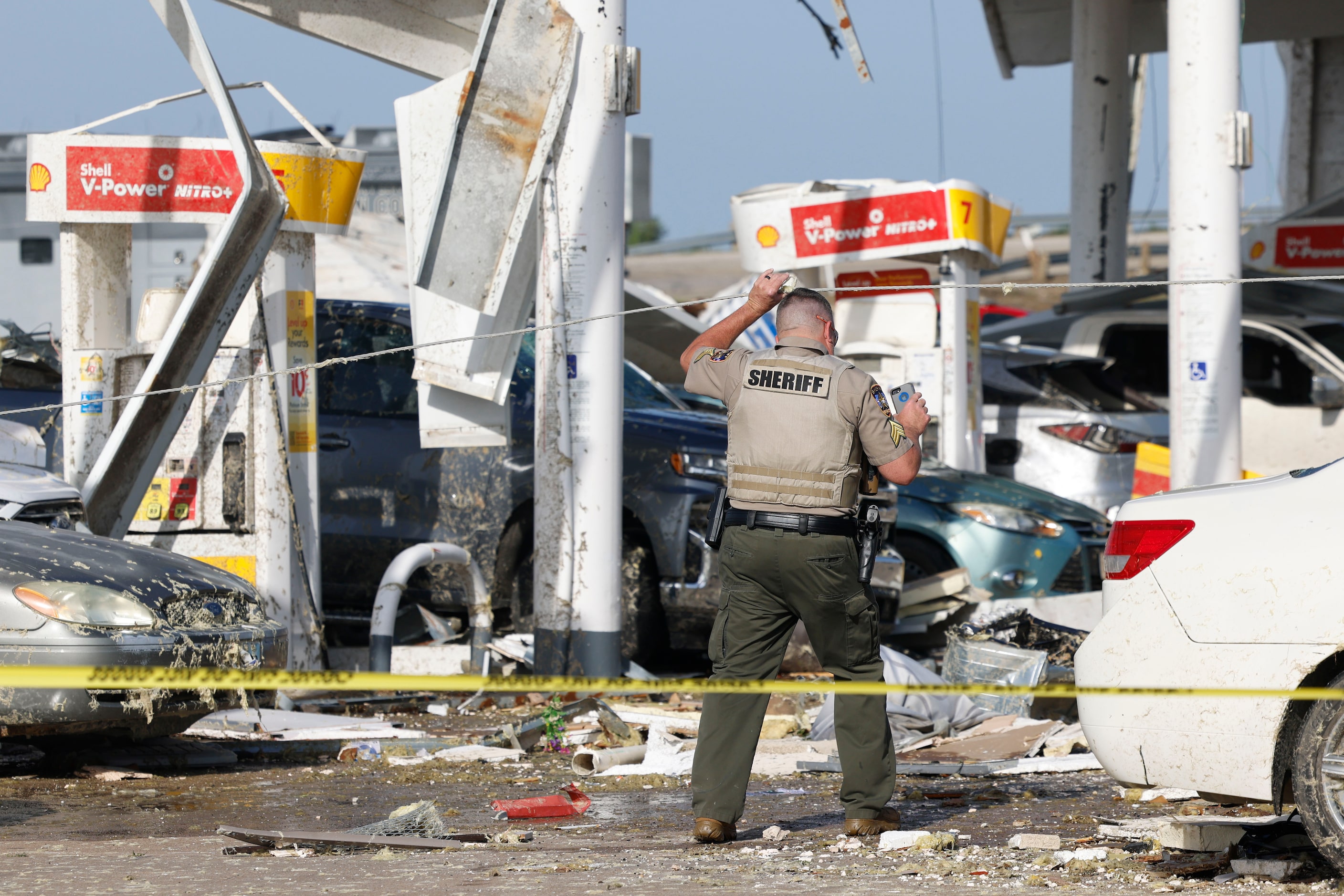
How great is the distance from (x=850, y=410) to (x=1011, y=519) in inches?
Result: 187

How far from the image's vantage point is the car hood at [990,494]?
9594 mm

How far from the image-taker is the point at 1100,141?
19344mm

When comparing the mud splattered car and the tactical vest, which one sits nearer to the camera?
the tactical vest

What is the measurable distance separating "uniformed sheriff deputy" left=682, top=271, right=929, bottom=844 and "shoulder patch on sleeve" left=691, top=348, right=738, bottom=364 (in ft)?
0.25

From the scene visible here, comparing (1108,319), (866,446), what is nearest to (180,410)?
(866,446)

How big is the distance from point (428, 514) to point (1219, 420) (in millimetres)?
5181

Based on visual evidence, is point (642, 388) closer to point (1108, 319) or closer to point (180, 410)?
point (180, 410)

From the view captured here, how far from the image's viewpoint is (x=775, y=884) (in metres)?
4.41

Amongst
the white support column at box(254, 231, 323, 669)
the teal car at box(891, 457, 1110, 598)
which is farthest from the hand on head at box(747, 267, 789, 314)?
the teal car at box(891, 457, 1110, 598)

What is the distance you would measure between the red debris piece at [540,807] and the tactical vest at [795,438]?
1.37 m

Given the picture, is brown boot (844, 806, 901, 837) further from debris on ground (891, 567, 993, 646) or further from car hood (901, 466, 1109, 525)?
car hood (901, 466, 1109, 525)

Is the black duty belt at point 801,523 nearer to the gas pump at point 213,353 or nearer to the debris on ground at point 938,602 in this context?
the gas pump at point 213,353

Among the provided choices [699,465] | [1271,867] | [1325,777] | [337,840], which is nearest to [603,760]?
[337,840]

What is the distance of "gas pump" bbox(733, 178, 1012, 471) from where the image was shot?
11.1 m
